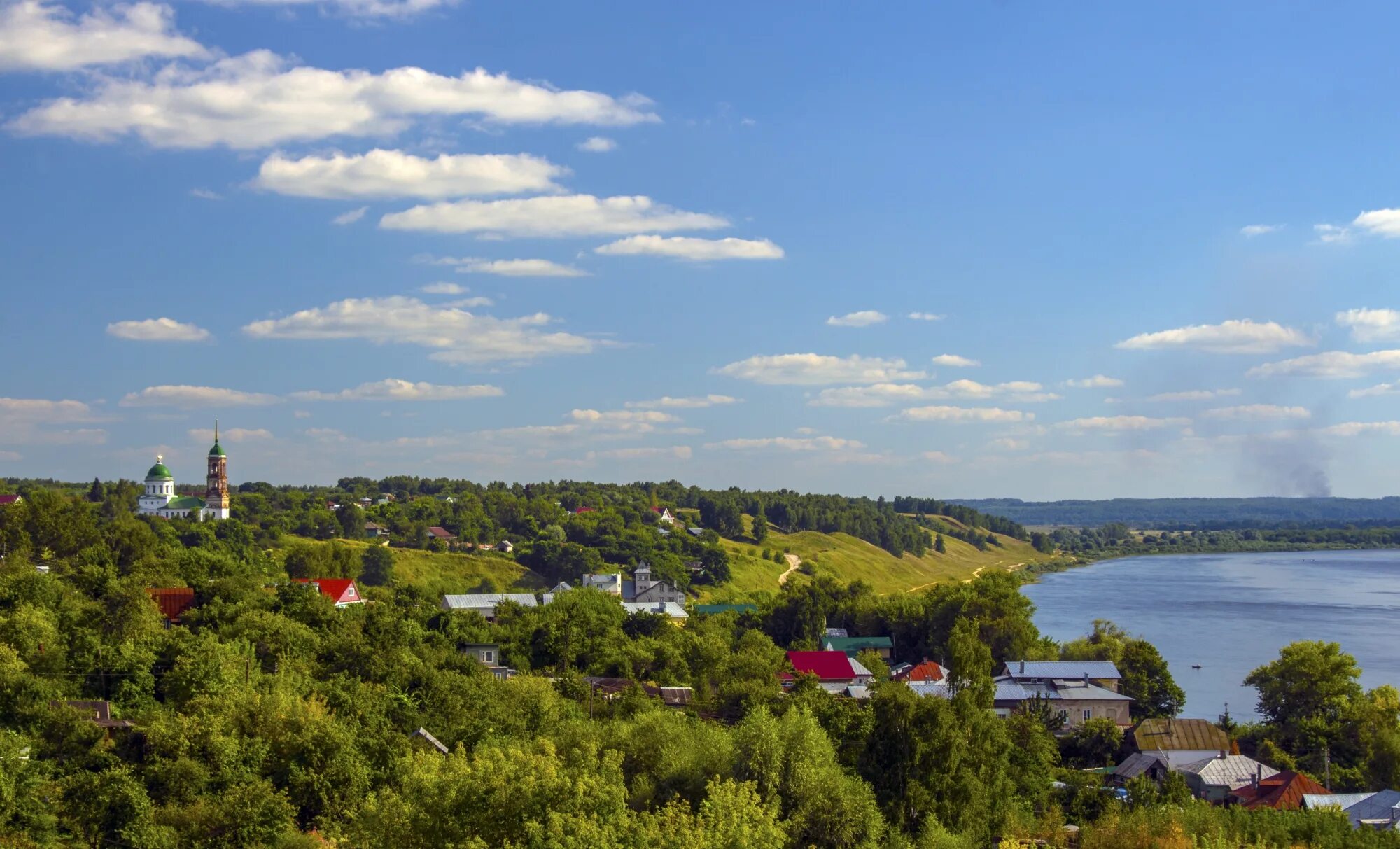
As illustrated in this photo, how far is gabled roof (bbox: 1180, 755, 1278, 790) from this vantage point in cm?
3347

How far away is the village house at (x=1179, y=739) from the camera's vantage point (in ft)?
120

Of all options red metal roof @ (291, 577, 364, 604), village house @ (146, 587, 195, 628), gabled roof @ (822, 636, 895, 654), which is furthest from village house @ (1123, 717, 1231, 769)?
red metal roof @ (291, 577, 364, 604)

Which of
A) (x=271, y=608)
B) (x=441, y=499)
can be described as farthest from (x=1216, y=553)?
(x=271, y=608)

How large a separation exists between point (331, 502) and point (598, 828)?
9740 centimetres

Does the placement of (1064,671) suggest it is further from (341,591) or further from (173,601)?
(173,601)

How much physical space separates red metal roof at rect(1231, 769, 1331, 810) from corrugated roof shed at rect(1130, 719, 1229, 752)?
13.9ft

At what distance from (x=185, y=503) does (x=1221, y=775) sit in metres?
79.4

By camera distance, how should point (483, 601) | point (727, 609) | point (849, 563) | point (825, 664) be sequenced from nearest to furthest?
1. point (825, 664)
2. point (483, 601)
3. point (727, 609)
4. point (849, 563)

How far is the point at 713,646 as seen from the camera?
44.3 m

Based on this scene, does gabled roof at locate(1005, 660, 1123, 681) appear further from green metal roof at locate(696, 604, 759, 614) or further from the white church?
the white church

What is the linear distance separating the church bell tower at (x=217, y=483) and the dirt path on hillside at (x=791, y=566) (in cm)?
4004

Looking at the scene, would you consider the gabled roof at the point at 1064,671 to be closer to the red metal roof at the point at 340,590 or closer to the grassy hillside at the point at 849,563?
the red metal roof at the point at 340,590

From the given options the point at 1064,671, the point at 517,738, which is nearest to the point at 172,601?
the point at 517,738

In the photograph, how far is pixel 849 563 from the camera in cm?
11025
